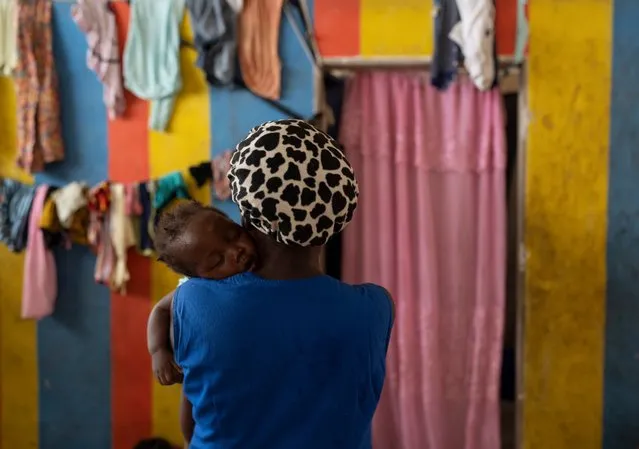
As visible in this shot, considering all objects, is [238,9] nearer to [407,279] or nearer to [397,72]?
[397,72]

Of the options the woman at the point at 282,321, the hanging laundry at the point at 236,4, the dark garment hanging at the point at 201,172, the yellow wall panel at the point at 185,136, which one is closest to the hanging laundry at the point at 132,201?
the yellow wall panel at the point at 185,136

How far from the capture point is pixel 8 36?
2342 mm

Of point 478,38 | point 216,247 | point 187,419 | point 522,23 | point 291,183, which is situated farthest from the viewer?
point 522,23

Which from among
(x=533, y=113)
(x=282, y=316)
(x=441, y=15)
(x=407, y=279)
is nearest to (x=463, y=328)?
(x=407, y=279)

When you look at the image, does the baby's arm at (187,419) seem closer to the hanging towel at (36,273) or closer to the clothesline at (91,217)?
the clothesline at (91,217)

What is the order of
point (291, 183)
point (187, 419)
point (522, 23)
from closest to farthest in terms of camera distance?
point (291, 183), point (187, 419), point (522, 23)

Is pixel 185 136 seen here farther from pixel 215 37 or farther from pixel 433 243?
pixel 433 243

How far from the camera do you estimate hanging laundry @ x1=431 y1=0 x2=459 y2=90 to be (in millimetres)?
2213

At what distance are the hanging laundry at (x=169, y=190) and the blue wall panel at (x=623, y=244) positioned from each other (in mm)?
1490

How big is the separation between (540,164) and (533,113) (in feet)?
0.58

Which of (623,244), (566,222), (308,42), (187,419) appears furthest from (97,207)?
(623,244)

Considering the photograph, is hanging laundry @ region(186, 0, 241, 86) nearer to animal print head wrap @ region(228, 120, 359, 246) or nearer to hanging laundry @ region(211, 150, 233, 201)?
hanging laundry @ region(211, 150, 233, 201)

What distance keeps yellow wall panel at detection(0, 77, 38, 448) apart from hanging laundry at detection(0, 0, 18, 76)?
10 cm

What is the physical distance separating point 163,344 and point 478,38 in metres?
1.52
